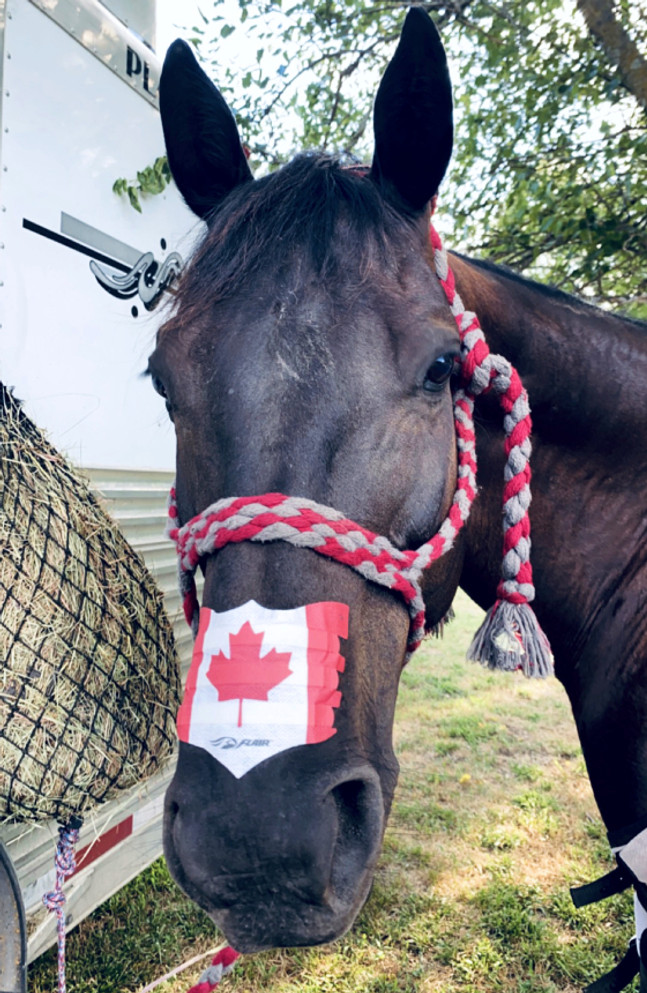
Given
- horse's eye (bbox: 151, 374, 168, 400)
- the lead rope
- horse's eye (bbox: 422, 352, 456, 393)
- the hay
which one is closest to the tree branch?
horse's eye (bbox: 422, 352, 456, 393)

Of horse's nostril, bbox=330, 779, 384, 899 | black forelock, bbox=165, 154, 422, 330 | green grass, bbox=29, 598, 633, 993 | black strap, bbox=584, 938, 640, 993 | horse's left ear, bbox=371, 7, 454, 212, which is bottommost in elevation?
green grass, bbox=29, 598, 633, 993

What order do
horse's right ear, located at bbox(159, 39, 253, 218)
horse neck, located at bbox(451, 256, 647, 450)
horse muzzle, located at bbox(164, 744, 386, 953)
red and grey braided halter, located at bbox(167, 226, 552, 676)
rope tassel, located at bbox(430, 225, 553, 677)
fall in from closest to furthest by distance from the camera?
horse muzzle, located at bbox(164, 744, 386, 953)
red and grey braided halter, located at bbox(167, 226, 552, 676)
rope tassel, located at bbox(430, 225, 553, 677)
horse's right ear, located at bbox(159, 39, 253, 218)
horse neck, located at bbox(451, 256, 647, 450)

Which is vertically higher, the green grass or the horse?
the horse

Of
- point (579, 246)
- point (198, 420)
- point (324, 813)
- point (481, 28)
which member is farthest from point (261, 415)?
point (481, 28)

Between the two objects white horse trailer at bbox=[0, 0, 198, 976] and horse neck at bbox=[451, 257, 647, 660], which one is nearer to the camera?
horse neck at bbox=[451, 257, 647, 660]

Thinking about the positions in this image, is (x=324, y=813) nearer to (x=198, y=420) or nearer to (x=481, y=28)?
(x=198, y=420)

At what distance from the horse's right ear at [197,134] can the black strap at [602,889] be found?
7.30 feet

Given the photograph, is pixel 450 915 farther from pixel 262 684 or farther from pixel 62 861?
pixel 262 684

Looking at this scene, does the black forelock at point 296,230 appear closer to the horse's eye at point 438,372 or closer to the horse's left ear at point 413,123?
the horse's left ear at point 413,123

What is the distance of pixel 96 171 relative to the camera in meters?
2.66

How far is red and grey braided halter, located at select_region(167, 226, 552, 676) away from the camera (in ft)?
4.02

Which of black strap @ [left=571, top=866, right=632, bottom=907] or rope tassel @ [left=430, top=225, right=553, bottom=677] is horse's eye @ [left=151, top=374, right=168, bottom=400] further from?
black strap @ [left=571, top=866, right=632, bottom=907]

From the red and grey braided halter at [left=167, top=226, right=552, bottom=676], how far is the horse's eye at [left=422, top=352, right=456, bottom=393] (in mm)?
142

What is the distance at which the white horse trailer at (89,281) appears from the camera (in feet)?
7.34
